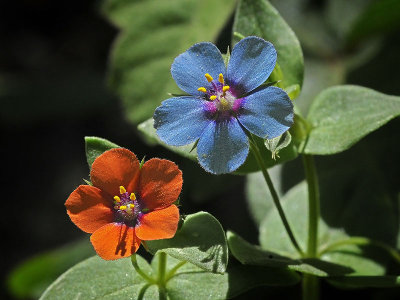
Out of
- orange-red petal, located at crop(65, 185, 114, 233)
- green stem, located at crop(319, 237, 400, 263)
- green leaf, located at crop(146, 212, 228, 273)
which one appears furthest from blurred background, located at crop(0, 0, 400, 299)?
orange-red petal, located at crop(65, 185, 114, 233)

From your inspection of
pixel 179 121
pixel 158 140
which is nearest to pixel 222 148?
pixel 179 121

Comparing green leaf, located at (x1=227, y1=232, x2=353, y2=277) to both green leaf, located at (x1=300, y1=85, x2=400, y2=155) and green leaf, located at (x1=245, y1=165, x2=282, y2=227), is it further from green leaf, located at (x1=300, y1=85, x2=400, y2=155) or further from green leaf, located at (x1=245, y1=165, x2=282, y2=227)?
green leaf, located at (x1=245, y1=165, x2=282, y2=227)

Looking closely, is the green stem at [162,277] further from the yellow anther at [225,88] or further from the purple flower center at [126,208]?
the yellow anther at [225,88]

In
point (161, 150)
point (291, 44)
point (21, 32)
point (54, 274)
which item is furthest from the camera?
point (21, 32)

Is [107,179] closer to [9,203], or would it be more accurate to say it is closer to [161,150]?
[161,150]

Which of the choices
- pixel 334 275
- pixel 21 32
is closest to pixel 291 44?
pixel 334 275
